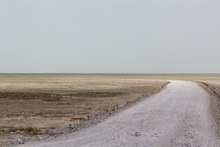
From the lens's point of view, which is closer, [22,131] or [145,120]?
[22,131]

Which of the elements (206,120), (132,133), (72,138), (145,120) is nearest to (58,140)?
(72,138)

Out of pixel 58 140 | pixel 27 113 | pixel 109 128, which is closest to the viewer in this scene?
pixel 58 140

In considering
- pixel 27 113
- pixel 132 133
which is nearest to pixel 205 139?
pixel 132 133

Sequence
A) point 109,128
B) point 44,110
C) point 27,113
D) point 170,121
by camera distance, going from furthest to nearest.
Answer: point 44,110
point 27,113
point 170,121
point 109,128

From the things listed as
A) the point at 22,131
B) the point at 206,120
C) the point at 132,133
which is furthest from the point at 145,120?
the point at 22,131

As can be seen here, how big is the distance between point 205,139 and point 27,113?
1425 cm

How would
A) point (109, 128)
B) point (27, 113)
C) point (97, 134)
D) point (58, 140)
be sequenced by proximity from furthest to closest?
point (27, 113) → point (109, 128) → point (97, 134) → point (58, 140)

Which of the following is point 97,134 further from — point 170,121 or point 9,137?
point 170,121

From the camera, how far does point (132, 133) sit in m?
16.4

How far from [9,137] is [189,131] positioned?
713cm

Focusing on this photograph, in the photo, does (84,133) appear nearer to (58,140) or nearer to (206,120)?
(58,140)

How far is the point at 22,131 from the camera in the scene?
723 inches

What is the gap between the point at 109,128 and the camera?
17875 millimetres

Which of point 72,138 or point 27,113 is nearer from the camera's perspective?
point 72,138
